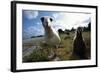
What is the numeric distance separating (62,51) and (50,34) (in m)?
0.18

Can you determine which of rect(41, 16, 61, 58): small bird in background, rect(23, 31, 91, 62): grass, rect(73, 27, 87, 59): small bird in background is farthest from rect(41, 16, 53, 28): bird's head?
rect(73, 27, 87, 59): small bird in background

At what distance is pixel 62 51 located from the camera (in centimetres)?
172

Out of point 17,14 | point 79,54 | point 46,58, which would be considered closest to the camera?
point 17,14

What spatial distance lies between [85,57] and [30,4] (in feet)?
2.14

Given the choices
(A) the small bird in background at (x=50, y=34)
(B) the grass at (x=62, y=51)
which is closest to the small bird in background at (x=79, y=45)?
(B) the grass at (x=62, y=51)

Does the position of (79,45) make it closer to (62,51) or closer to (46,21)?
(62,51)

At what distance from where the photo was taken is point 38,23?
1649 millimetres

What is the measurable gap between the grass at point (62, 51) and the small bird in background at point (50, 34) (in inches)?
1.4

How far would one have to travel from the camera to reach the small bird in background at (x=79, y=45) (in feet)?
5.80

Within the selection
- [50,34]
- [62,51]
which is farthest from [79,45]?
[50,34]

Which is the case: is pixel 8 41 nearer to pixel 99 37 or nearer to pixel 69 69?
pixel 69 69

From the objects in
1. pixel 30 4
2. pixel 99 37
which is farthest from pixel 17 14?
pixel 99 37

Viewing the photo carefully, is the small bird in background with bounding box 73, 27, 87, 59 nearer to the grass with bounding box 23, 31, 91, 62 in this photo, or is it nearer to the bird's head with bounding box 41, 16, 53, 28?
the grass with bounding box 23, 31, 91, 62

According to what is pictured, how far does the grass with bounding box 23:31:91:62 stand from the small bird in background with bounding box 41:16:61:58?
0.12 ft
